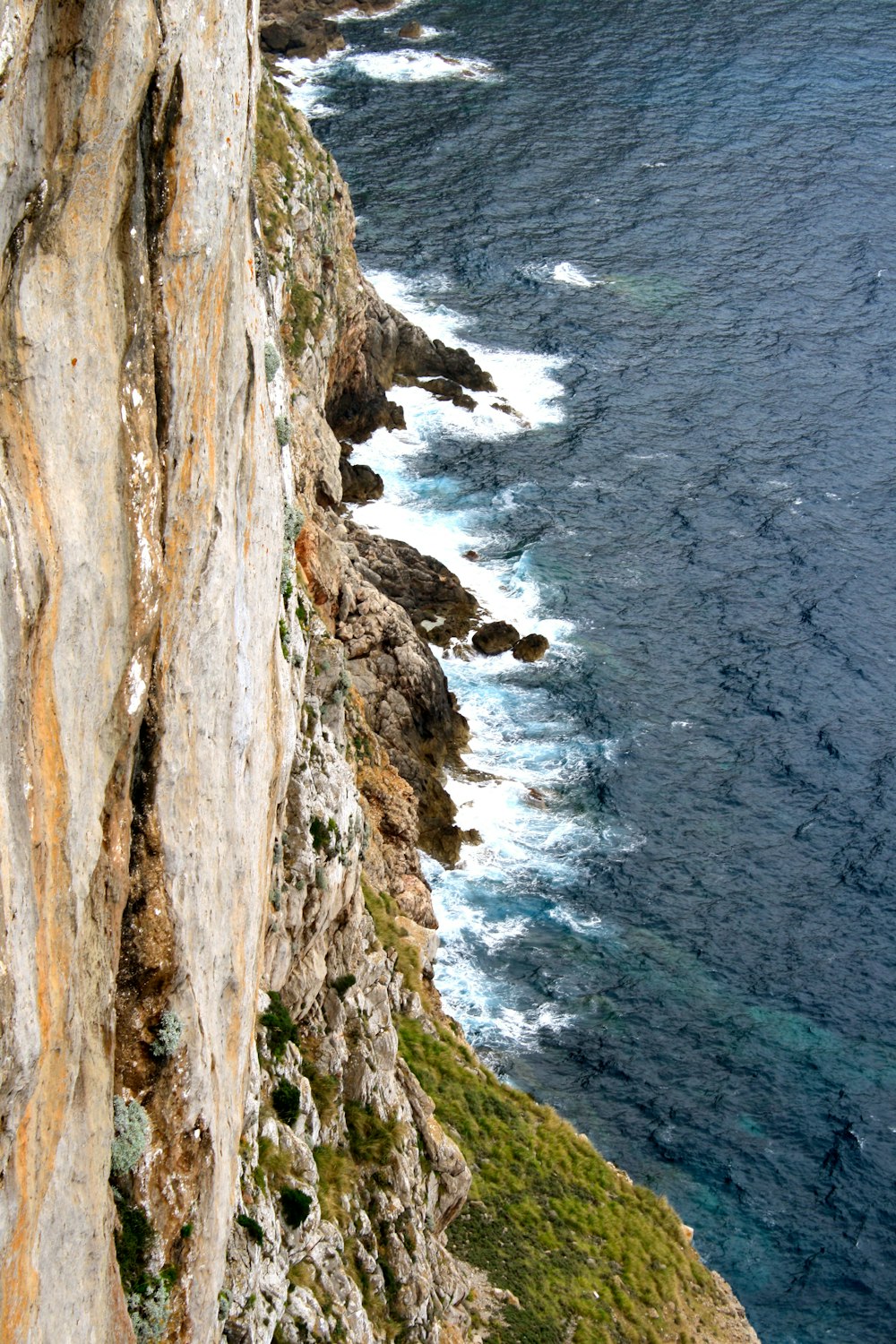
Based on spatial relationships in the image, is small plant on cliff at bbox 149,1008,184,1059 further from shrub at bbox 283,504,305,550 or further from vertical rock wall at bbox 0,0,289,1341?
shrub at bbox 283,504,305,550

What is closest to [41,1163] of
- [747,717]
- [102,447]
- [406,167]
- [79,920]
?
[79,920]

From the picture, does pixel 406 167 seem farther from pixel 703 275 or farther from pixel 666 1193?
pixel 666 1193

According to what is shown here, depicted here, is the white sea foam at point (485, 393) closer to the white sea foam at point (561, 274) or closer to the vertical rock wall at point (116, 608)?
the white sea foam at point (561, 274)

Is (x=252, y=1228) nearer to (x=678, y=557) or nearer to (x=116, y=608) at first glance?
(x=116, y=608)

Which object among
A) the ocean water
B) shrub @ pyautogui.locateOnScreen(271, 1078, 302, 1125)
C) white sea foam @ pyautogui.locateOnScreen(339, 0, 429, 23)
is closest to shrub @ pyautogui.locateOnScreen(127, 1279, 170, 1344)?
shrub @ pyautogui.locateOnScreen(271, 1078, 302, 1125)

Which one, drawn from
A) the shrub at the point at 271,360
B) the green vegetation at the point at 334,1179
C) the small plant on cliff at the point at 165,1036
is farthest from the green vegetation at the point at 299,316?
the small plant on cliff at the point at 165,1036

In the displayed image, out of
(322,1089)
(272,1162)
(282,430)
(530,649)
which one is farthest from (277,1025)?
(530,649)

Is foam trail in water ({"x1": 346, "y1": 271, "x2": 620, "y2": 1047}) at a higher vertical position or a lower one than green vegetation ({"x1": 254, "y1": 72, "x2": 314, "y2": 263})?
lower
